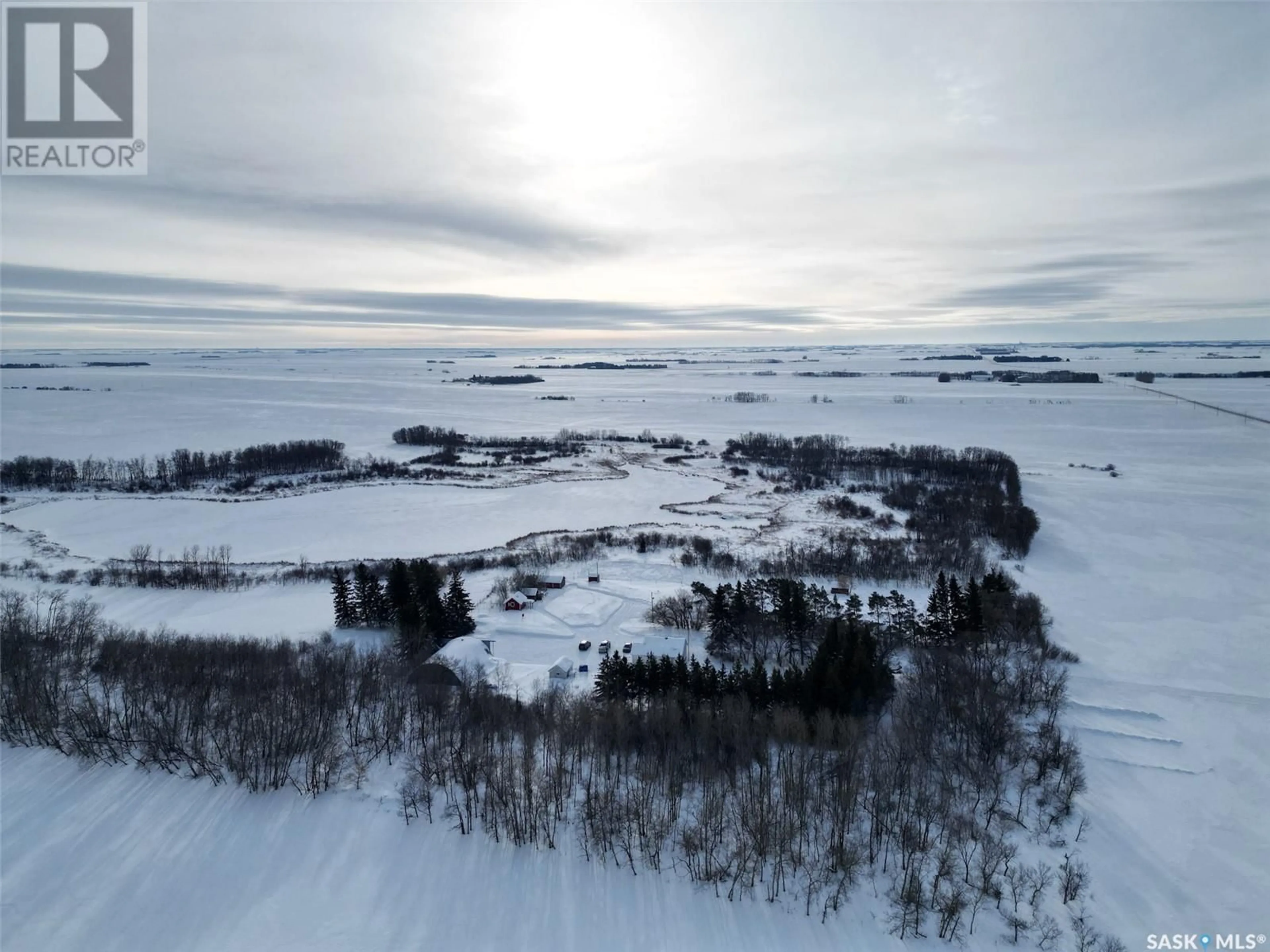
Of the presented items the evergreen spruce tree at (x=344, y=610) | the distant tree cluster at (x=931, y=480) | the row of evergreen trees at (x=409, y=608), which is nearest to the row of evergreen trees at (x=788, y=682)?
the row of evergreen trees at (x=409, y=608)

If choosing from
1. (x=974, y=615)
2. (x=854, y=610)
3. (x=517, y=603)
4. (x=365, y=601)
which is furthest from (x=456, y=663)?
(x=974, y=615)

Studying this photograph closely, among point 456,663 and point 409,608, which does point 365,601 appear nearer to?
point 409,608

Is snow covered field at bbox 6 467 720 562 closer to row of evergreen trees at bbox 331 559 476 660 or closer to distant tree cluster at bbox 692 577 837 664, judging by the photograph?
row of evergreen trees at bbox 331 559 476 660

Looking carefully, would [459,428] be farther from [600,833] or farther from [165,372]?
[165,372]

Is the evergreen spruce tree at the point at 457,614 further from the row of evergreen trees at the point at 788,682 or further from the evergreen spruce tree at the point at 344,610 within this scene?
the row of evergreen trees at the point at 788,682

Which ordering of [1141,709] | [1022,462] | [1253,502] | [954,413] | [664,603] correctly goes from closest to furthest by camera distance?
[1141,709] < [664,603] < [1253,502] < [1022,462] < [954,413]

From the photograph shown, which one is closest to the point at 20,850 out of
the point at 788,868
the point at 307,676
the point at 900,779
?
the point at 307,676
